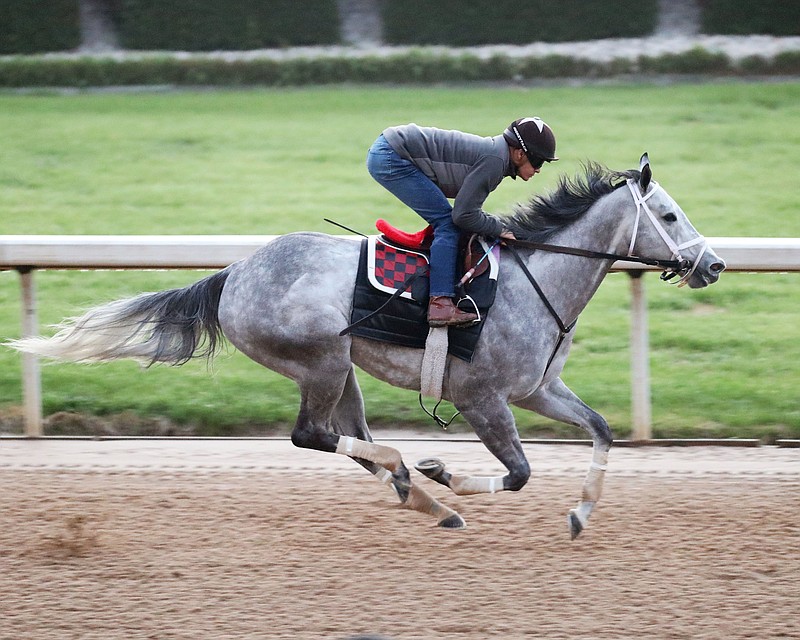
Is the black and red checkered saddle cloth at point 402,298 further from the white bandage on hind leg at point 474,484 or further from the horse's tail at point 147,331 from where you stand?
the horse's tail at point 147,331

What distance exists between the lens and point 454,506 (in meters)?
5.49

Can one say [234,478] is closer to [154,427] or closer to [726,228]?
[154,427]

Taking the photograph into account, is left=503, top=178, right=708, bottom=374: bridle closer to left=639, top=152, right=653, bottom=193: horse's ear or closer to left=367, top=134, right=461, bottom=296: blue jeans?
left=639, top=152, right=653, bottom=193: horse's ear

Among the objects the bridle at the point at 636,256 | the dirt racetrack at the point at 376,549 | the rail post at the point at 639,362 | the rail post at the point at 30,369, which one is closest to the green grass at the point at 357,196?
the rail post at the point at 639,362

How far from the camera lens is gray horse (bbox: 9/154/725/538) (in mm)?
5012

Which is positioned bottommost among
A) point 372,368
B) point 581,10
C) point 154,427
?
point 154,427

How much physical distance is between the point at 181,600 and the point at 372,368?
1408mm

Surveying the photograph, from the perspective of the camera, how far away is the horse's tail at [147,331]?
17.7 ft

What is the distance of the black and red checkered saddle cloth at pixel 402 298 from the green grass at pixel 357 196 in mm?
1868

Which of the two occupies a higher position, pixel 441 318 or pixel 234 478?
pixel 441 318

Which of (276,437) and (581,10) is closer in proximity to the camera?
(276,437)

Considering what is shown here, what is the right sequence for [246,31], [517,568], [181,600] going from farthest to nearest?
[246,31]
[517,568]
[181,600]

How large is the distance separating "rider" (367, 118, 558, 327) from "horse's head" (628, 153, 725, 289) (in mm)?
438

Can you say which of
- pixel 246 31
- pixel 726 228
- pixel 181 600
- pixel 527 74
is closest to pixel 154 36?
pixel 246 31
